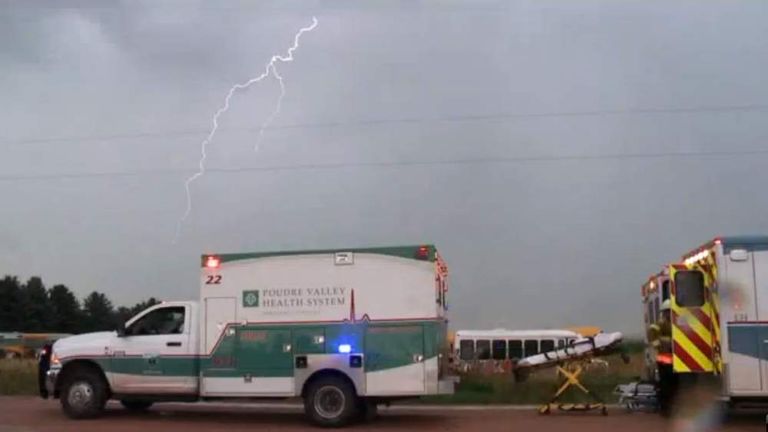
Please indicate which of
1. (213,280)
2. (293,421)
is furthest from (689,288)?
(213,280)

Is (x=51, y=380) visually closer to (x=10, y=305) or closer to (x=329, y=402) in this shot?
(x=329, y=402)

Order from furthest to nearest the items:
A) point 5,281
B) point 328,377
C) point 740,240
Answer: point 5,281, point 328,377, point 740,240

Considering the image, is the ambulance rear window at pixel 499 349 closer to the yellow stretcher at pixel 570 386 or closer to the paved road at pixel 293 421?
the yellow stretcher at pixel 570 386

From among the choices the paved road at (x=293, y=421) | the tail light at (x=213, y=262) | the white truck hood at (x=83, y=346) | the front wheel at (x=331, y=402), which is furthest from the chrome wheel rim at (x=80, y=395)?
the front wheel at (x=331, y=402)

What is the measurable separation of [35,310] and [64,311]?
19.0 ft

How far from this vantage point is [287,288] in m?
16.8

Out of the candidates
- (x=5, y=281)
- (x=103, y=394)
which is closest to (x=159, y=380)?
(x=103, y=394)

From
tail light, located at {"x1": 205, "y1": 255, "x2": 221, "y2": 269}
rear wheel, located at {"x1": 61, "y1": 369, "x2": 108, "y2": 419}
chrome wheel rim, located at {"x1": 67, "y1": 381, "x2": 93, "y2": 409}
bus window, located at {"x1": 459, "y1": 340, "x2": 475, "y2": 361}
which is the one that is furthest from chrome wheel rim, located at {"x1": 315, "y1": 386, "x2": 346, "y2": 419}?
bus window, located at {"x1": 459, "y1": 340, "x2": 475, "y2": 361}

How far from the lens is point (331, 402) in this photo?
1633cm

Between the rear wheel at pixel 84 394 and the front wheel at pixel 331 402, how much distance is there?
4081 mm

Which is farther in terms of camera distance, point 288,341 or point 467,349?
point 467,349

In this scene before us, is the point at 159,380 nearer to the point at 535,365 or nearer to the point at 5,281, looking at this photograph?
the point at 535,365

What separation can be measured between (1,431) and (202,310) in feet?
12.9

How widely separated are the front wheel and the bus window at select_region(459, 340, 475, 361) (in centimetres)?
2443
